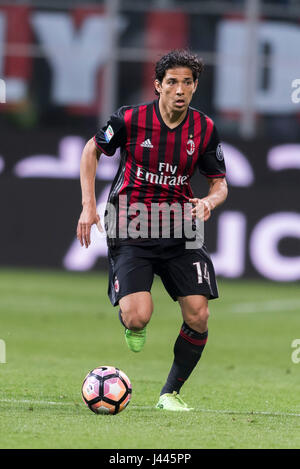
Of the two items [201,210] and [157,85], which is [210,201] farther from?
[157,85]

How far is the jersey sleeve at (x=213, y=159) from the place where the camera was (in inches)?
280

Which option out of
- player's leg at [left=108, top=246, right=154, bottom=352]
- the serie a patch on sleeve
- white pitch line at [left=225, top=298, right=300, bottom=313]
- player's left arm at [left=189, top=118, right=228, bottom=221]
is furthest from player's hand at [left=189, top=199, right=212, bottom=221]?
white pitch line at [left=225, top=298, right=300, bottom=313]

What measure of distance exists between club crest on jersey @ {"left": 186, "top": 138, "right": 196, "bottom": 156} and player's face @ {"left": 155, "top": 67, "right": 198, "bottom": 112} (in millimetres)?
232

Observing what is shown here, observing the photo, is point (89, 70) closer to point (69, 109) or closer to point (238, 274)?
point (69, 109)

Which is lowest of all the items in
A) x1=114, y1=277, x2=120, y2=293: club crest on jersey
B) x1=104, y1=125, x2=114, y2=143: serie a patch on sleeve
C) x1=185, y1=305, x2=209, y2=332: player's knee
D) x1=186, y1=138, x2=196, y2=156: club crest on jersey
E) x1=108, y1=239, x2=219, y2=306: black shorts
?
x1=185, y1=305, x2=209, y2=332: player's knee

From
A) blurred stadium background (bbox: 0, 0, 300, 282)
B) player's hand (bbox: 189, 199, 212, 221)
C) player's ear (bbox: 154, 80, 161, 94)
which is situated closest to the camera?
player's hand (bbox: 189, 199, 212, 221)

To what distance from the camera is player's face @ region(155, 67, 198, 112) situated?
678 centimetres

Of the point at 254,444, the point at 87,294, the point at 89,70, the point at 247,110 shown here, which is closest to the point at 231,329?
the point at 87,294

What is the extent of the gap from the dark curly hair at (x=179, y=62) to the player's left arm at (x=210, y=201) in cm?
69

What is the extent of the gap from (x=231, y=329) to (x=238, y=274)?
148 inches

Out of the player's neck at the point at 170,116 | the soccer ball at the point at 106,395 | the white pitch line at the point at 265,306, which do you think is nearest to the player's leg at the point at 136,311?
the soccer ball at the point at 106,395

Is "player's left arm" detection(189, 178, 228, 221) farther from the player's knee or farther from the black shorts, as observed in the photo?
the player's knee

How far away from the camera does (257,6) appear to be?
20.4 metres

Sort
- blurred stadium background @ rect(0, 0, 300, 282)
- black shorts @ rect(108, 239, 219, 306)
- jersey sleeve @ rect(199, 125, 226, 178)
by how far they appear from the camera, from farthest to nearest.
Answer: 1. blurred stadium background @ rect(0, 0, 300, 282)
2. jersey sleeve @ rect(199, 125, 226, 178)
3. black shorts @ rect(108, 239, 219, 306)
